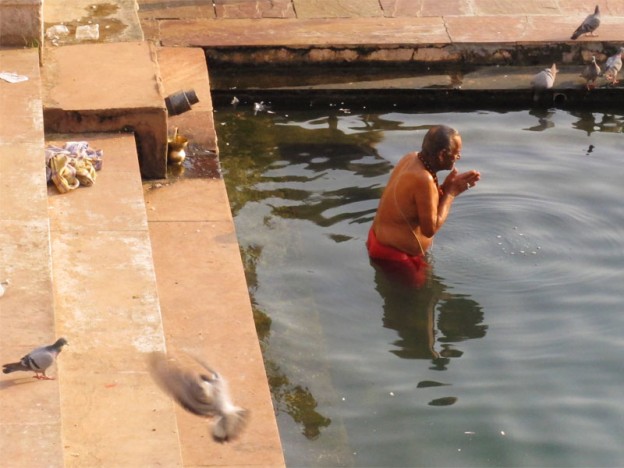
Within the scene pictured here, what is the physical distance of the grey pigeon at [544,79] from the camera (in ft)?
31.3

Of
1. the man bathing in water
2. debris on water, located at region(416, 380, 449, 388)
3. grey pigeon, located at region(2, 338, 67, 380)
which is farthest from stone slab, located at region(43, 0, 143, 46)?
grey pigeon, located at region(2, 338, 67, 380)

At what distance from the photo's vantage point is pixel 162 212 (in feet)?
23.3

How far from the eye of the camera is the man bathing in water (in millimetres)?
6570

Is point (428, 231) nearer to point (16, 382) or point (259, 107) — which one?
point (16, 382)

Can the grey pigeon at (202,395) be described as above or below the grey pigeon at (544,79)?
above

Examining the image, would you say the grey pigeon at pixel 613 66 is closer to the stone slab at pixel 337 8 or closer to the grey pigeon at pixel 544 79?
the grey pigeon at pixel 544 79

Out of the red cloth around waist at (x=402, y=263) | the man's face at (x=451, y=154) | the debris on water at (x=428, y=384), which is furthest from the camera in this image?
the red cloth around waist at (x=402, y=263)

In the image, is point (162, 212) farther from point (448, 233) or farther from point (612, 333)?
point (612, 333)

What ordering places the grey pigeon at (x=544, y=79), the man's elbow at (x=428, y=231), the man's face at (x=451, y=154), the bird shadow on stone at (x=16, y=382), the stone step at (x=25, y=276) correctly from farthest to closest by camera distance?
1. the grey pigeon at (x=544, y=79)
2. the man's elbow at (x=428, y=231)
3. the man's face at (x=451, y=154)
4. the bird shadow on stone at (x=16, y=382)
5. the stone step at (x=25, y=276)

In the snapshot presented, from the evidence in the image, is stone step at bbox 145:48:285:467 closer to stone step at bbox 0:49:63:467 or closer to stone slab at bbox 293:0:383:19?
stone step at bbox 0:49:63:467

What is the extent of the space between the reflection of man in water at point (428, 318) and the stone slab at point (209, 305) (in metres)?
1.02

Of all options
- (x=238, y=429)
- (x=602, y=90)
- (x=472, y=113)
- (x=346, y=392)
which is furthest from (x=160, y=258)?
(x=602, y=90)

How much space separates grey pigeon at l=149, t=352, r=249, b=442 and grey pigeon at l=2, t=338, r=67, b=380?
47cm

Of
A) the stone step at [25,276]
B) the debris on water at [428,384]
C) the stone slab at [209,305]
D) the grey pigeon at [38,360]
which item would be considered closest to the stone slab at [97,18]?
the stone step at [25,276]
